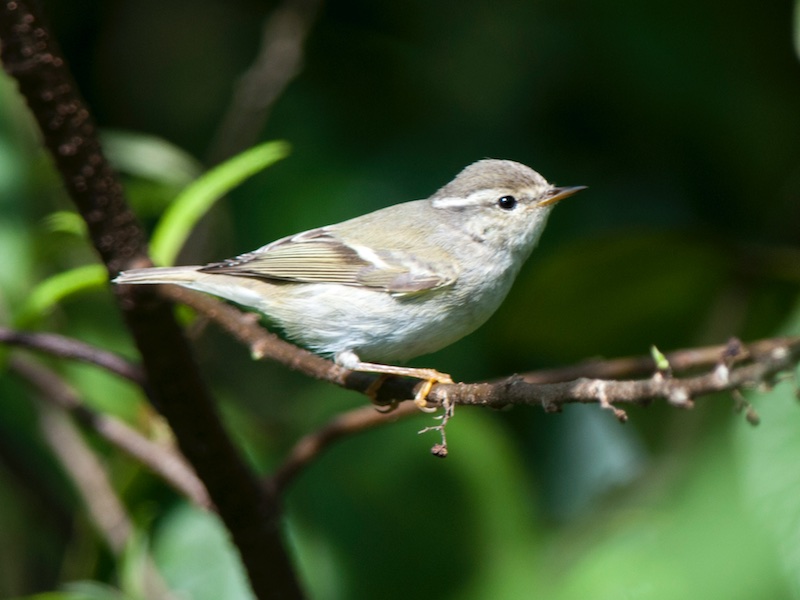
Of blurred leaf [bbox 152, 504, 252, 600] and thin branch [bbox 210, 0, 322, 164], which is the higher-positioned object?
thin branch [bbox 210, 0, 322, 164]

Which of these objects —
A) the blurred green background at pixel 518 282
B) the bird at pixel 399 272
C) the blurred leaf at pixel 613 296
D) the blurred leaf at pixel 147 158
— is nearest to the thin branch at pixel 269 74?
the blurred green background at pixel 518 282

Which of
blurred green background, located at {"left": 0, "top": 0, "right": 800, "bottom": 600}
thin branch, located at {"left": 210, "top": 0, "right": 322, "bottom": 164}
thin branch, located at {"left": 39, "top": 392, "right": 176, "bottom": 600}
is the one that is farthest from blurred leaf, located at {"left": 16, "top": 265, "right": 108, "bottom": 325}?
thin branch, located at {"left": 210, "top": 0, "right": 322, "bottom": 164}

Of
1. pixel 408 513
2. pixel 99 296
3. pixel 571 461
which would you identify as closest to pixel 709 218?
pixel 571 461

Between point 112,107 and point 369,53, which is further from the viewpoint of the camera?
point 112,107

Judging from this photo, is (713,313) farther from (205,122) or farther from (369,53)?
(205,122)

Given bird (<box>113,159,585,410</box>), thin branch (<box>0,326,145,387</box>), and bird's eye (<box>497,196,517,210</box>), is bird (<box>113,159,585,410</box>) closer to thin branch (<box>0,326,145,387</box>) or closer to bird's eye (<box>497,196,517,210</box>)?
bird's eye (<box>497,196,517,210</box>)

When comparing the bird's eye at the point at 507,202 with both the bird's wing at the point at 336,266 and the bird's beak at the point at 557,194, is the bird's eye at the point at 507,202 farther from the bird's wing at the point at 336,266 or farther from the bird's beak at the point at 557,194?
the bird's wing at the point at 336,266
